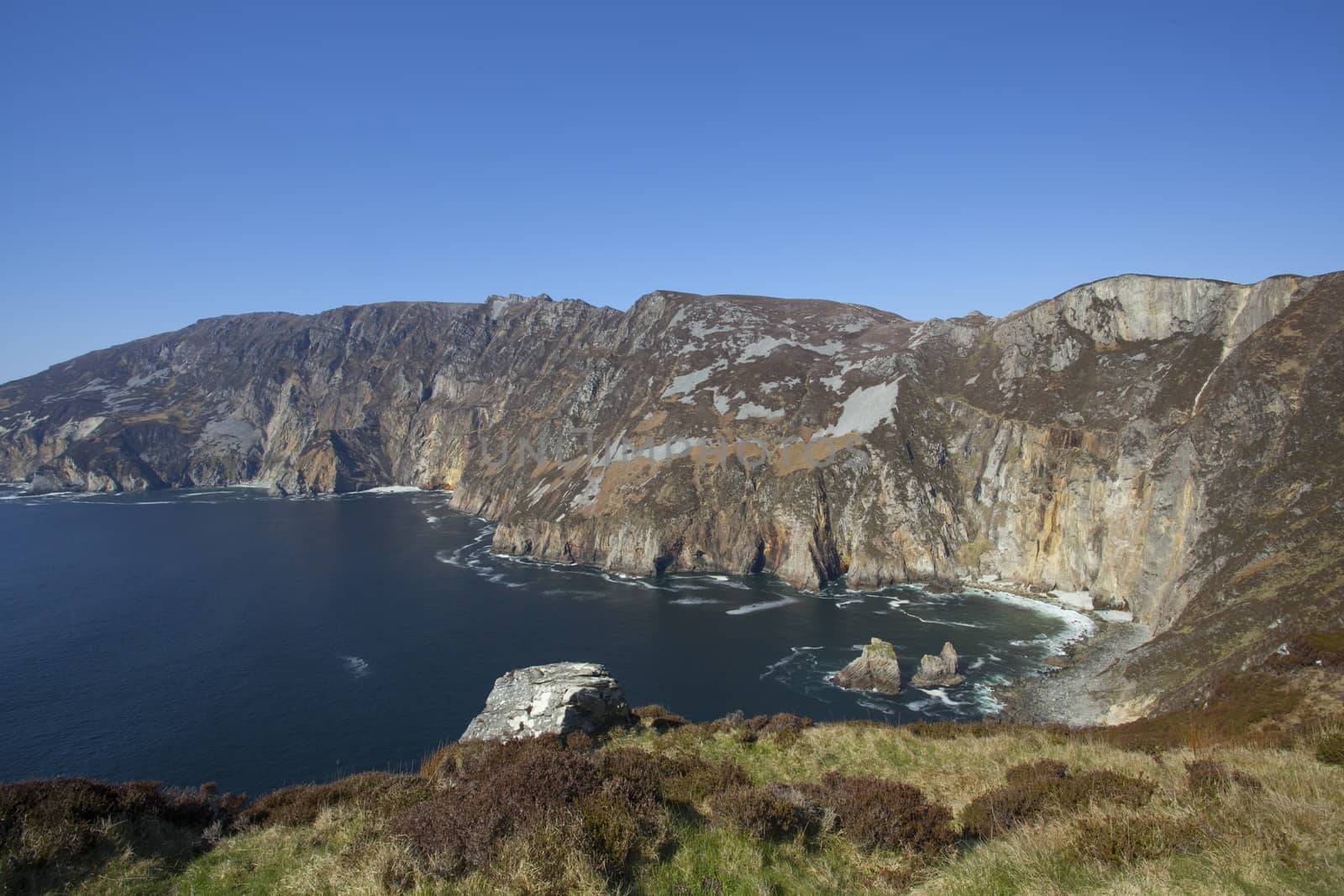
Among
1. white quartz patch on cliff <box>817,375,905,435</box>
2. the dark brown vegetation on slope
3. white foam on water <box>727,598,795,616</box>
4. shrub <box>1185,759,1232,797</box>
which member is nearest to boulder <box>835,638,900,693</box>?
white foam on water <box>727,598,795,616</box>

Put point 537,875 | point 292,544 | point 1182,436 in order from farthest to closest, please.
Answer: point 292,544
point 1182,436
point 537,875

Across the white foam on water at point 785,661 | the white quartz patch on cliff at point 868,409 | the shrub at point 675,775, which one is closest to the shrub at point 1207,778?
the shrub at point 675,775

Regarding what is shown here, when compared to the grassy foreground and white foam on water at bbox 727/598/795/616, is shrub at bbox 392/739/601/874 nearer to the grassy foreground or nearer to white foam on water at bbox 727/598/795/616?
the grassy foreground

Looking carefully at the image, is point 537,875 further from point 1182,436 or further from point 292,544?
point 292,544

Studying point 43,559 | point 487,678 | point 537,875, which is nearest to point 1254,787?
point 537,875

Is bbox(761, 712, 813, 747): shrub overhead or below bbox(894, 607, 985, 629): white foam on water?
overhead

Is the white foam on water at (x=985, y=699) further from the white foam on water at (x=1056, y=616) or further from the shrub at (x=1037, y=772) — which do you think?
the shrub at (x=1037, y=772)

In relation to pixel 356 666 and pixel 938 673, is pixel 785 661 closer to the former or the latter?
pixel 938 673

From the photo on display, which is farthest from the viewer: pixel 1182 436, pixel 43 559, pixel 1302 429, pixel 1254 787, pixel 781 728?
pixel 43 559
